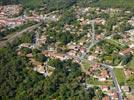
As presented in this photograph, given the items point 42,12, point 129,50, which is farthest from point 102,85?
point 42,12

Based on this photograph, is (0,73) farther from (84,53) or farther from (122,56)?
(122,56)

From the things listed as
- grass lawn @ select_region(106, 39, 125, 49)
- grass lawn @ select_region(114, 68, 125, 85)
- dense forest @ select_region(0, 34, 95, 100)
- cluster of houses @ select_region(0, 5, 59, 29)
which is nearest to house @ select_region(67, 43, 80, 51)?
grass lawn @ select_region(106, 39, 125, 49)

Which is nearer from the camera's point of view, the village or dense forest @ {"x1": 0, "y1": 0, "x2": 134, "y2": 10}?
the village

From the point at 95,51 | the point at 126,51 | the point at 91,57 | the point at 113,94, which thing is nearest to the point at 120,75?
the point at 113,94

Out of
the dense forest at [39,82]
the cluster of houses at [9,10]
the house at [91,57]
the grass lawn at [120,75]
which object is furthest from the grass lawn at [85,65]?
the cluster of houses at [9,10]

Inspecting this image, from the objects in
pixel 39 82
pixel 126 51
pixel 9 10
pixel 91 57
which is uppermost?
pixel 39 82

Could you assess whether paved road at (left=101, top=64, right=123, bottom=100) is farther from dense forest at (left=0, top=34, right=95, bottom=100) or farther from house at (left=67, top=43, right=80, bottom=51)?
house at (left=67, top=43, right=80, bottom=51)

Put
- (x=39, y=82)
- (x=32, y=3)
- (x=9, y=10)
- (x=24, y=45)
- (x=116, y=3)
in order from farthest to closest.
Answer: (x=32, y=3) < (x=116, y=3) < (x=9, y=10) < (x=24, y=45) < (x=39, y=82)

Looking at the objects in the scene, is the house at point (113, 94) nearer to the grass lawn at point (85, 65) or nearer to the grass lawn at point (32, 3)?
the grass lawn at point (85, 65)

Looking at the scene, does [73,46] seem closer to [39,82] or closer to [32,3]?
[39,82]
